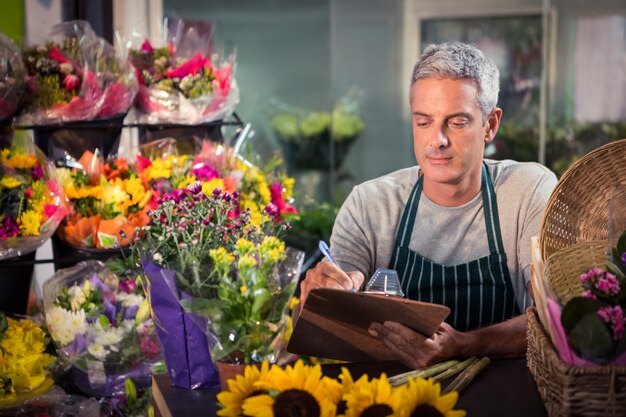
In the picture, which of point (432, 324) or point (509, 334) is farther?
point (509, 334)

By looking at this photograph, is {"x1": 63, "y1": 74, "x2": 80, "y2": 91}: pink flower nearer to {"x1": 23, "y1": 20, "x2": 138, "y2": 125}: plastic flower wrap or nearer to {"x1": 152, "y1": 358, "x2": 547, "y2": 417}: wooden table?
{"x1": 23, "y1": 20, "x2": 138, "y2": 125}: plastic flower wrap

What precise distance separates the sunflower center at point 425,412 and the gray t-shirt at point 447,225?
48.0 inches

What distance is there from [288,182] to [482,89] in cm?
124

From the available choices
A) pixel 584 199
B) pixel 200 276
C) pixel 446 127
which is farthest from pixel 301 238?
pixel 200 276

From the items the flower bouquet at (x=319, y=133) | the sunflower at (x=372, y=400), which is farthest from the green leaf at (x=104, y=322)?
the flower bouquet at (x=319, y=133)

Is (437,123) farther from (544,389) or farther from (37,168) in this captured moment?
(37,168)

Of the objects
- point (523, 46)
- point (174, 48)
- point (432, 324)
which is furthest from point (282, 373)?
point (523, 46)

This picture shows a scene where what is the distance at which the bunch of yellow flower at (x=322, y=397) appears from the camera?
1589 millimetres

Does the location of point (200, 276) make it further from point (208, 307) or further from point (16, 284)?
point (16, 284)

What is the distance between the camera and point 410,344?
7.00ft

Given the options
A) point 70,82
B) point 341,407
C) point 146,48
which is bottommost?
point 341,407

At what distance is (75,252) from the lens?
3.40m

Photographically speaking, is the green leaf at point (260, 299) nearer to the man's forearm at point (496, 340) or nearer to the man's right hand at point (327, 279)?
the man's right hand at point (327, 279)

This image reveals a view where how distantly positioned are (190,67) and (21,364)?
1.42m
